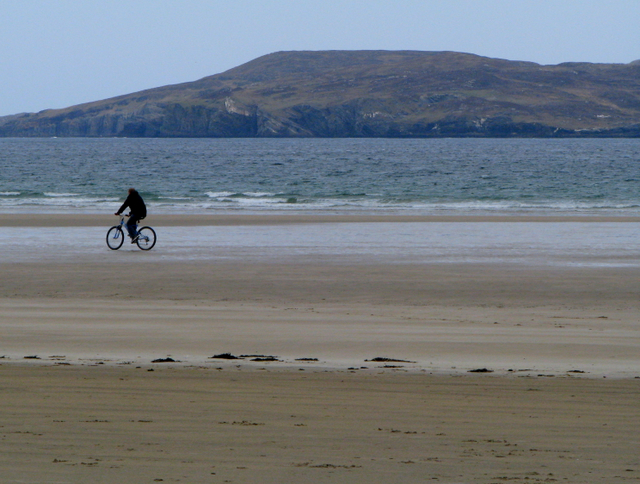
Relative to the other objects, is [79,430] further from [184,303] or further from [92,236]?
[92,236]

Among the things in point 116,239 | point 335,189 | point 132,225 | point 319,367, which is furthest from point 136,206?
point 335,189

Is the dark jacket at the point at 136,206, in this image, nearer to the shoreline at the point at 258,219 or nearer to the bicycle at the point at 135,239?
the bicycle at the point at 135,239

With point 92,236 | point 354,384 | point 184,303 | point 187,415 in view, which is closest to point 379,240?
point 92,236

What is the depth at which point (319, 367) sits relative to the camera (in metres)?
7.46

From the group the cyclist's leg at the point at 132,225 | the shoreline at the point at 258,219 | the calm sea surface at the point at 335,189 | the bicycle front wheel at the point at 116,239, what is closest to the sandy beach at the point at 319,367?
the bicycle front wheel at the point at 116,239

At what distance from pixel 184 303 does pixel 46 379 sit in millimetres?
4998

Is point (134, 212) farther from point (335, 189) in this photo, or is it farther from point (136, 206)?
point (335, 189)

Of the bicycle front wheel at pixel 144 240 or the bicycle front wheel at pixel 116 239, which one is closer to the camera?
the bicycle front wheel at pixel 144 240

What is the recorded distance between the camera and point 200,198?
1677 inches

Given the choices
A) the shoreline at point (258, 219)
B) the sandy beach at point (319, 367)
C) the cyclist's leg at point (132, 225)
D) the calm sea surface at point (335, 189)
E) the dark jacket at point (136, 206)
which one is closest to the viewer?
the sandy beach at point (319, 367)

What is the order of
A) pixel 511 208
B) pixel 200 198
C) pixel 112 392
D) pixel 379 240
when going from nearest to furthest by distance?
pixel 112 392
pixel 379 240
pixel 511 208
pixel 200 198

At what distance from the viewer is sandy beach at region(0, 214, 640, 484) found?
15.4ft

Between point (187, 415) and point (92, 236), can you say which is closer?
point (187, 415)

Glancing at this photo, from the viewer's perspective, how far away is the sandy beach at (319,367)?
470 centimetres
